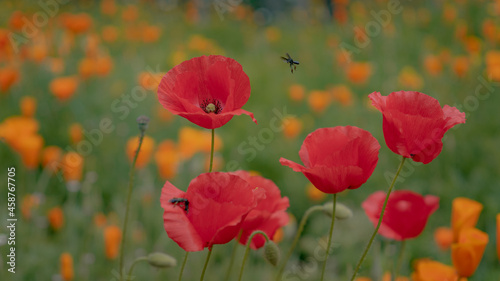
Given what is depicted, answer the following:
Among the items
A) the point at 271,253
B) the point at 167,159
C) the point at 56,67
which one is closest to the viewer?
the point at 271,253

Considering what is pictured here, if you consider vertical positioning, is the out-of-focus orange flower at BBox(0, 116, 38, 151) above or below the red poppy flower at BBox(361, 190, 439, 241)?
above

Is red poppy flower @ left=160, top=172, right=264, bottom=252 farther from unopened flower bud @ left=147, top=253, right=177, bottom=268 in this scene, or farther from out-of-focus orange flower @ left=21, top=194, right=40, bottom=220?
out-of-focus orange flower @ left=21, top=194, right=40, bottom=220

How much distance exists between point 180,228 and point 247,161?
6.76 ft

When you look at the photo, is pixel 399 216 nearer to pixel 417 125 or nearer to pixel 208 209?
pixel 417 125

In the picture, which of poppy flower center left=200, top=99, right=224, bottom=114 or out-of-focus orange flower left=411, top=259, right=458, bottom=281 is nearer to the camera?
poppy flower center left=200, top=99, right=224, bottom=114

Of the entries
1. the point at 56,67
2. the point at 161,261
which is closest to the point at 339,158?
the point at 161,261

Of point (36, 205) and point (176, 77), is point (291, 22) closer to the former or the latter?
point (36, 205)

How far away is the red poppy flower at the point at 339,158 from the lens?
657 millimetres

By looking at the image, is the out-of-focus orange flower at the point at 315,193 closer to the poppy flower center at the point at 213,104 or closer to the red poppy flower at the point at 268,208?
the red poppy flower at the point at 268,208

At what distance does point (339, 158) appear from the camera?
0.67 meters

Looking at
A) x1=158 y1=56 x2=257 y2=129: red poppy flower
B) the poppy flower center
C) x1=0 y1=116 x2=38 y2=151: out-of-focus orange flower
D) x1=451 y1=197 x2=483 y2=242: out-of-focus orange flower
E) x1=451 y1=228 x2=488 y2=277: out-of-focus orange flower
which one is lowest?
x1=451 y1=228 x2=488 y2=277: out-of-focus orange flower

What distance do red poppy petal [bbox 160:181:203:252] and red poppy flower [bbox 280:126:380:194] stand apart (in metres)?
0.15

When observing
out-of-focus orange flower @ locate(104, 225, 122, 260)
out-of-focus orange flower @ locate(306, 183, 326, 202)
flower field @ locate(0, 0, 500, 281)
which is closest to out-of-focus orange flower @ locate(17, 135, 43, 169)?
flower field @ locate(0, 0, 500, 281)

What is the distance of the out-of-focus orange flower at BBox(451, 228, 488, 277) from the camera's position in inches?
34.3
